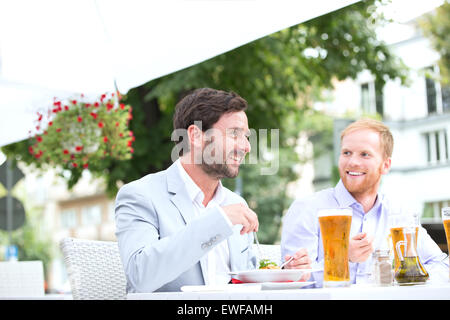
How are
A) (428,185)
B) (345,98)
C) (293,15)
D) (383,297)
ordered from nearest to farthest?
(383,297) < (293,15) < (428,185) < (345,98)

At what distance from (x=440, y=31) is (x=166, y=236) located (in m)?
15.2

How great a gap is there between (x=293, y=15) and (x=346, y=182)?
2.81 feet

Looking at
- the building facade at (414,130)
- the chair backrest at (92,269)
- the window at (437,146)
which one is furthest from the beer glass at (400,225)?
the window at (437,146)

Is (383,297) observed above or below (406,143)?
below

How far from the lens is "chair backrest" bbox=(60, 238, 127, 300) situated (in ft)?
9.43

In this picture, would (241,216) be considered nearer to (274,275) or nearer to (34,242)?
(274,275)

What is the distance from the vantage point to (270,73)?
984cm

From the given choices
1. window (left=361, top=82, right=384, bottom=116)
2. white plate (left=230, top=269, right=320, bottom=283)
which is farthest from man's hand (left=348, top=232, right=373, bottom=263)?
window (left=361, top=82, right=384, bottom=116)

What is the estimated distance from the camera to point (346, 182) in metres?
3.23

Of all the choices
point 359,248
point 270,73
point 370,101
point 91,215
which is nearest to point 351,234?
point 359,248

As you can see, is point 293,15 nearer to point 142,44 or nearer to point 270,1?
point 270,1

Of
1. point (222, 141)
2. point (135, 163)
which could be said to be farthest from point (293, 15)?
point (135, 163)

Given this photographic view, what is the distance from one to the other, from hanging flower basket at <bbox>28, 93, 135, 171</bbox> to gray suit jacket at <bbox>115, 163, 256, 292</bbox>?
3.14 metres

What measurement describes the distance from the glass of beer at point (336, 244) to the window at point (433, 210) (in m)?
22.6
